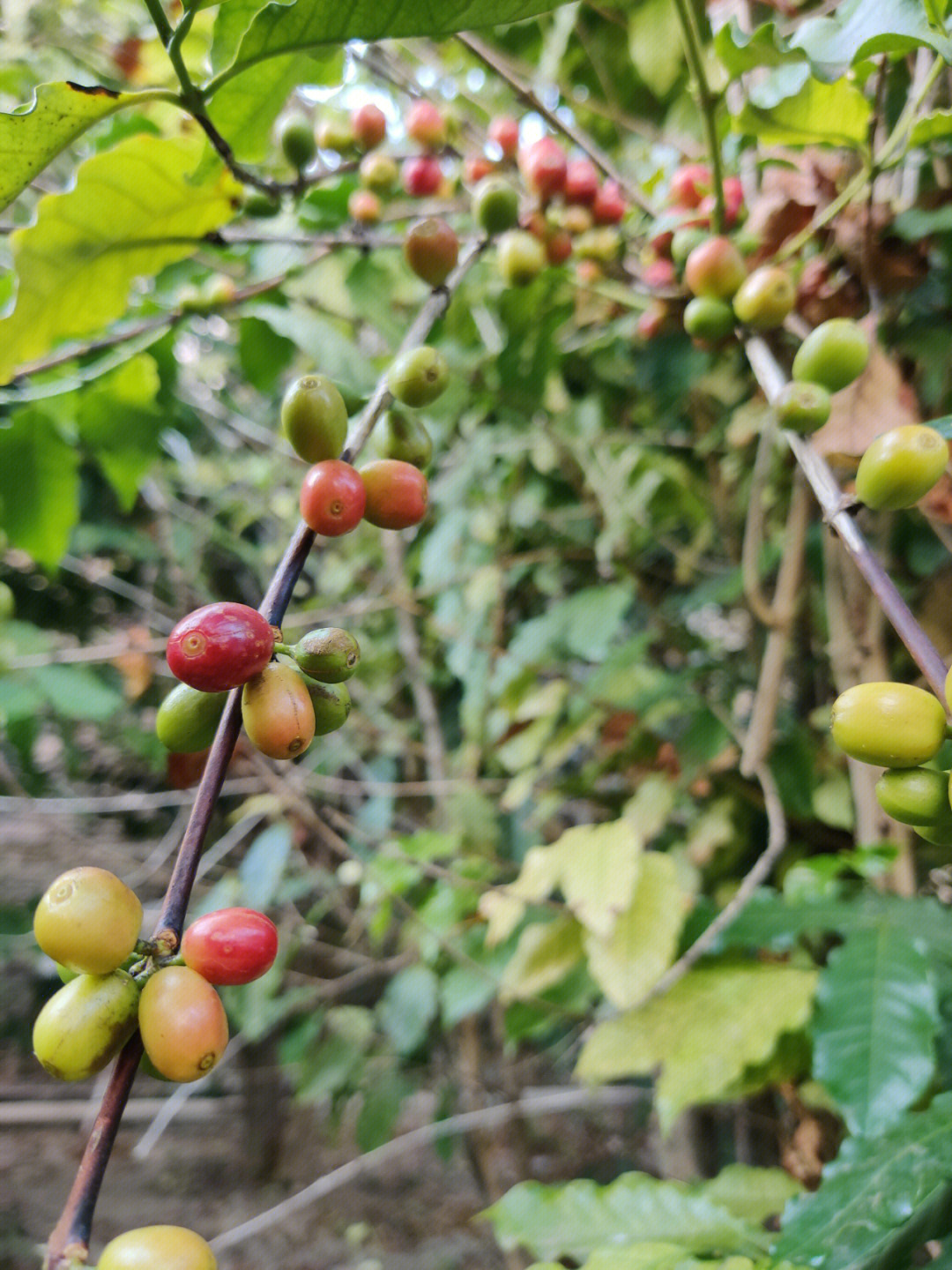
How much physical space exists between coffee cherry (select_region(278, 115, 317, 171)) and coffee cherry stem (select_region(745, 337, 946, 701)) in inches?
20.1

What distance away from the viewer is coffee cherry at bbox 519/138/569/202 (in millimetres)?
850

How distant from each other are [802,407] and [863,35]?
→ 0.23 meters

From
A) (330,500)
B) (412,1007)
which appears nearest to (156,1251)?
(330,500)

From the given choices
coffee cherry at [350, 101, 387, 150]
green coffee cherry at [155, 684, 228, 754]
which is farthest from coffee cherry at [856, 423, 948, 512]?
coffee cherry at [350, 101, 387, 150]

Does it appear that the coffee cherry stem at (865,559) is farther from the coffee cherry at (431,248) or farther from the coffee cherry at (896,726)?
the coffee cherry at (431,248)

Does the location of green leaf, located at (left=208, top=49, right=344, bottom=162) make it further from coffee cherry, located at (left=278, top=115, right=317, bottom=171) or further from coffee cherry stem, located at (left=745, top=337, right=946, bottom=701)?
coffee cherry stem, located at (left=745, top=337, right=946, bottom=701)

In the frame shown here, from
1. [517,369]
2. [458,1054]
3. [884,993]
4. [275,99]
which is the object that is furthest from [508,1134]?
[275,99]

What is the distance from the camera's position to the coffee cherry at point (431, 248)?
1.79ft

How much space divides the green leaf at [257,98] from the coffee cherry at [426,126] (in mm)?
317

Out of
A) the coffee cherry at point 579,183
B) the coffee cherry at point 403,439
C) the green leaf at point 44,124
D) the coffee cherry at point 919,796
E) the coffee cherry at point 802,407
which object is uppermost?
the coffee cherry at point 579,183

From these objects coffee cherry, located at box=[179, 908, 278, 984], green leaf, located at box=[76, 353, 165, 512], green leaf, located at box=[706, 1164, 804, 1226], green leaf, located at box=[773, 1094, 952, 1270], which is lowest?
green leaf, located at box=[706, 1164, 804, 1226]

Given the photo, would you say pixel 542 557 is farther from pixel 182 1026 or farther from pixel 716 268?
pixel 182 1026

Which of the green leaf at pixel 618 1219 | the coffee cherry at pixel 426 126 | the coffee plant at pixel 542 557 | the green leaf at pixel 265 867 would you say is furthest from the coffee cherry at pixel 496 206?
the green leaf at pixel 265 867

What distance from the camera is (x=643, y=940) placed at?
3.03 ft
